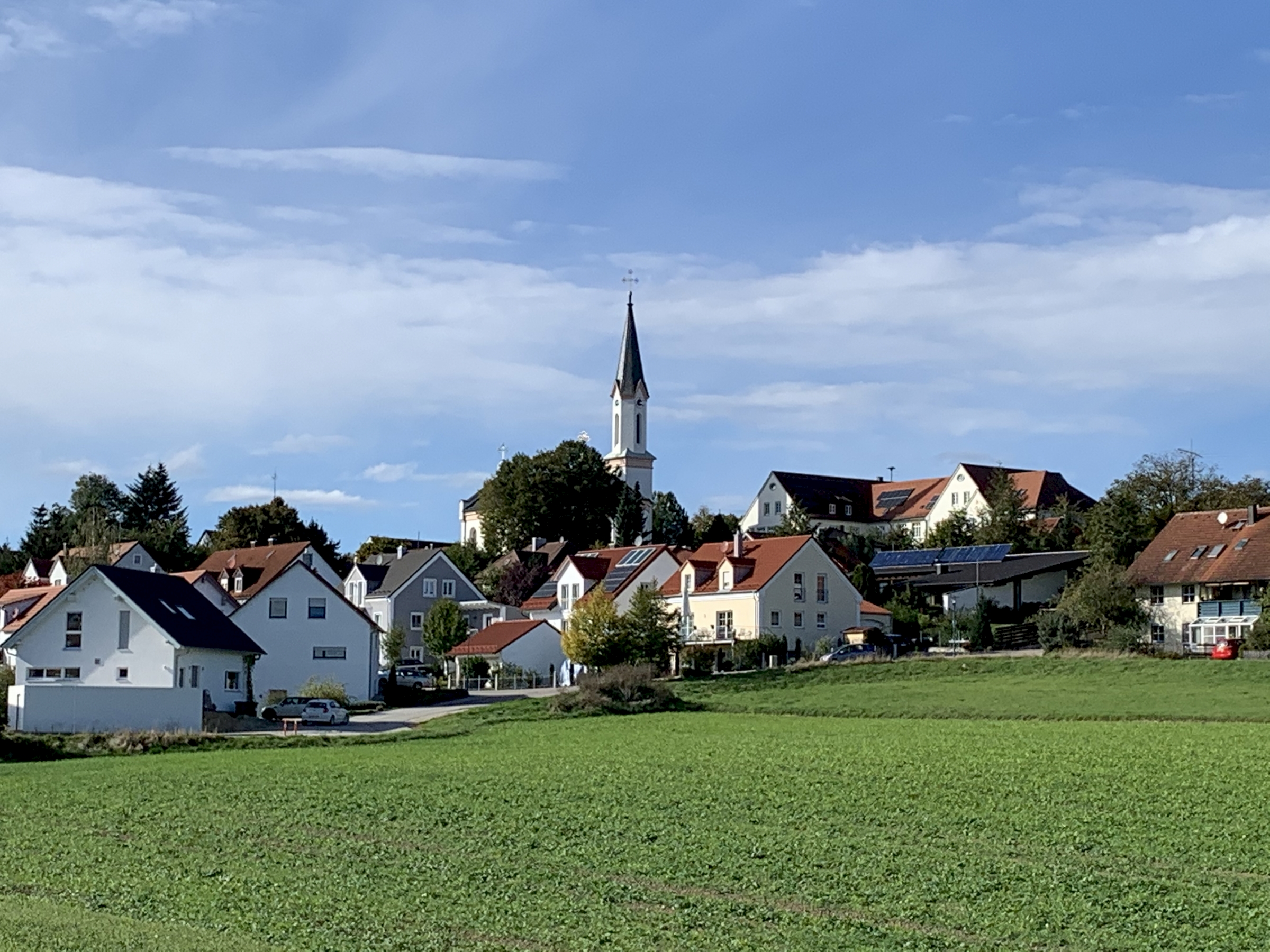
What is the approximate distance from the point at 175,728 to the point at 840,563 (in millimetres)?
54915

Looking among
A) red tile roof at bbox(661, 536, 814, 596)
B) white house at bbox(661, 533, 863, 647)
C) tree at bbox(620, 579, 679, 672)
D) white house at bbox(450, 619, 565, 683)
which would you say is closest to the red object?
white house at bbox(661, 533, 863, 647)

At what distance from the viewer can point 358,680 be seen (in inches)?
2872

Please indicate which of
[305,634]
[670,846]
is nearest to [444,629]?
[305,634]

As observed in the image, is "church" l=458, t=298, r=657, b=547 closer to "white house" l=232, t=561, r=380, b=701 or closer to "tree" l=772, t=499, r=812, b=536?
"tree" l=772, t=499, r=812, b=536

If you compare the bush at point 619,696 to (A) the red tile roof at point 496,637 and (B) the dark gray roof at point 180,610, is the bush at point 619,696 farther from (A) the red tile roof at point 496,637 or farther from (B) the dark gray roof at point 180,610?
(A) the red tile roof at point 496,637

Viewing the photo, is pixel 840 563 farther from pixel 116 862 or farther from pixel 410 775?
pixel 116 862

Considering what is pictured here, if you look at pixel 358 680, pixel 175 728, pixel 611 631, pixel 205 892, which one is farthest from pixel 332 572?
pixel 205 892

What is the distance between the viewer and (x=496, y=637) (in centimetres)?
8225

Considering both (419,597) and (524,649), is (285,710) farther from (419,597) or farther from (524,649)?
(419,597)

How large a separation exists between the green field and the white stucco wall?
11.4 m

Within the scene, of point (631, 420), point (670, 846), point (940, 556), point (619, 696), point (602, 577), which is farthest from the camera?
point (631, 420)

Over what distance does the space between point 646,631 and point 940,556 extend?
34.6m

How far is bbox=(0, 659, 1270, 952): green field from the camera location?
58.9 feet

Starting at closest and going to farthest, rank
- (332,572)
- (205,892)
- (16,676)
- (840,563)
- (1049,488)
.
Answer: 1. (205,892)
2. (16,676)
3. (332,572)
4. (840,563)
5. (1049,488)
